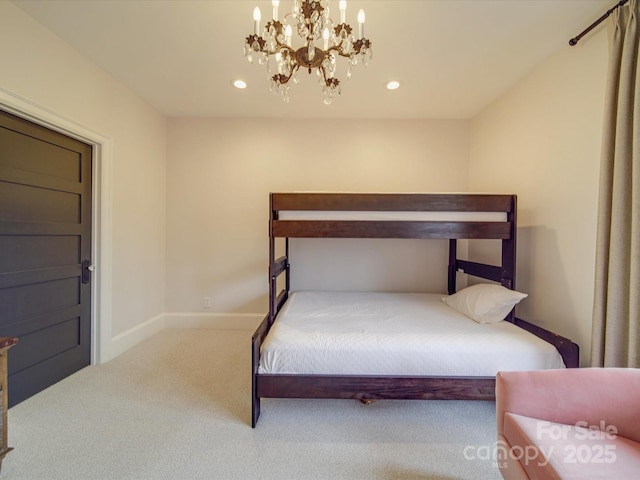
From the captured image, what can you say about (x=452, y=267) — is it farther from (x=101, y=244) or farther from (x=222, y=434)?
(x=101, y=244)

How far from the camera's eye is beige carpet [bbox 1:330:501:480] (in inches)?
52.4

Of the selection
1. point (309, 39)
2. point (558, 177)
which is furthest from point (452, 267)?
point (309, 39)

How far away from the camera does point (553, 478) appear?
0.89 m

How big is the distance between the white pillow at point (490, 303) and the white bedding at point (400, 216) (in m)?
0.57

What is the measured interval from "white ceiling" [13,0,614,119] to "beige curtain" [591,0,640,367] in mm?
420

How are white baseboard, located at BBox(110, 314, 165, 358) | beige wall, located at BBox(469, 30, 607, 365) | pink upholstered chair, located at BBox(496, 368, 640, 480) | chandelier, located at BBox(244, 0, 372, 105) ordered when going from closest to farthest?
pink upholstered chair, located at BBox(496, 368, 640, 480)
chandelier, located at BBox(244, 0, 372, 105)
beige wall, located at BBox(469, 30, 607, 365)
white baseboard, located at BBox(110, 314, 165, 358)

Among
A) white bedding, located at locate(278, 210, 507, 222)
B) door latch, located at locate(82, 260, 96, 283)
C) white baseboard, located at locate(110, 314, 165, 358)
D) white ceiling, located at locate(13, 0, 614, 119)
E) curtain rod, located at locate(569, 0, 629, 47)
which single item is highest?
white ceiling, located at locate(13, 0, 614, 119)

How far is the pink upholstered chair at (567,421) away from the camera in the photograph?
94cm

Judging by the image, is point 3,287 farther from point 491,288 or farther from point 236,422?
point 491,288

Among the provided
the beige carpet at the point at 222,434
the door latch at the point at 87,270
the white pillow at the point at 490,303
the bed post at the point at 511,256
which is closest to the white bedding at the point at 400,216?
the bed post at the point at 511,256

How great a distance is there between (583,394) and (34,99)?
11.5 ft

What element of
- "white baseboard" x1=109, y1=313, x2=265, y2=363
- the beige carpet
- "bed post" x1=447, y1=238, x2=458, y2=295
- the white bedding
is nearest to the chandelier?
the white bedding

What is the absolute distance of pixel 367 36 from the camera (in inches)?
72.7

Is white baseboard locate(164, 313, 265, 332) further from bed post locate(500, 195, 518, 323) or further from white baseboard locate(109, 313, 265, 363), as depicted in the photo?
bed post locate(500, 195, 518, 323)
